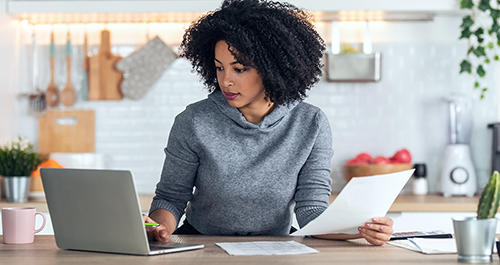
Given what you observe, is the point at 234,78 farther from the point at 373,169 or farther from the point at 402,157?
the point at 402,157

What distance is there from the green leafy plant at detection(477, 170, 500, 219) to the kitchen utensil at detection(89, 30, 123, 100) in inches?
89.5

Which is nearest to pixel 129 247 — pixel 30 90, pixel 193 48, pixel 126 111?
pixel 193 48

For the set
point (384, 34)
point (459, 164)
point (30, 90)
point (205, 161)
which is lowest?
point (459, 164)

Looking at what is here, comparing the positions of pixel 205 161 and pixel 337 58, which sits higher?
pixel 337 58

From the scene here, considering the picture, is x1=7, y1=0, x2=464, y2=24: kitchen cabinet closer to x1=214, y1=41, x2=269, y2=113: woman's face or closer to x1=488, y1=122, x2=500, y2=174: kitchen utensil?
x1=488, y1=122, x2=500, y2=174: kitchen utensil

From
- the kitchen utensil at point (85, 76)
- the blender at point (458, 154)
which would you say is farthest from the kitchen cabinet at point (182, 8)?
the blender at point (458, 154)

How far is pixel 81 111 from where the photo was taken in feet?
9.59

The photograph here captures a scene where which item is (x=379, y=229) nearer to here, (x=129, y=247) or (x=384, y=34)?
(x=129, y=247)

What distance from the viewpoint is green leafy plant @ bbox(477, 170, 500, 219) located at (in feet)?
3.26

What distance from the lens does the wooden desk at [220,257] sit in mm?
1019

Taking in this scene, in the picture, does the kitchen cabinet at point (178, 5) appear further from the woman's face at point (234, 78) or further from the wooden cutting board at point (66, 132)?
the woman's face at point (234, 78)

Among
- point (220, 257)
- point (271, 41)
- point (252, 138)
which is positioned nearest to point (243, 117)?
point (252, 138)

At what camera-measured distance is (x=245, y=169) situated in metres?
1.48

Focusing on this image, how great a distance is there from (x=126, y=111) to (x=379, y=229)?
201 cm
